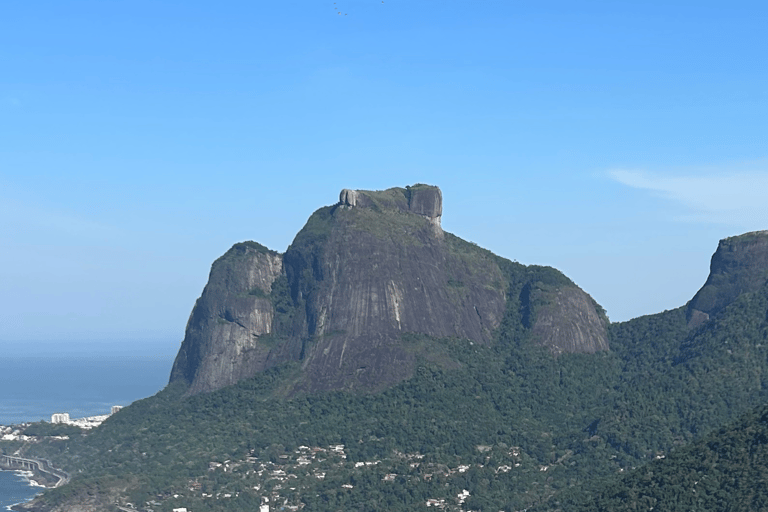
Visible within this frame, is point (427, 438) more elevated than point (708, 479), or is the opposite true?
point (427, 438)

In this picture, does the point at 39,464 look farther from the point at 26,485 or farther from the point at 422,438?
the point at 422,438

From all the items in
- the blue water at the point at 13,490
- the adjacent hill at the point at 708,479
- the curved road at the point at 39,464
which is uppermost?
the curved road at the point at 39,464

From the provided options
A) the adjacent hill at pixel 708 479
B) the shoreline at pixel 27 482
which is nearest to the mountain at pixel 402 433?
the shoreline at pixel 27 482

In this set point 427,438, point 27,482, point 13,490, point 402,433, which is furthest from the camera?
point 27,482

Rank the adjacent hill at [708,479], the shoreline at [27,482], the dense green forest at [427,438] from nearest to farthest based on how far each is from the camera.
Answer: the adjacent hill at [708,479] < the dense green forest at [427,438] < the shoreline at [27,482]

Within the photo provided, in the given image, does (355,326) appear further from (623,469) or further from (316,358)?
(623,469)

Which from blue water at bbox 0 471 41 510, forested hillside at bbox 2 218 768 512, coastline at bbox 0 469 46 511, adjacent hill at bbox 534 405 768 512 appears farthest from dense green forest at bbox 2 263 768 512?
adjacent hill at bbox 534 405 768 512

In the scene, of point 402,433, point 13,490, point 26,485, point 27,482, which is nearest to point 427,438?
point 402,433

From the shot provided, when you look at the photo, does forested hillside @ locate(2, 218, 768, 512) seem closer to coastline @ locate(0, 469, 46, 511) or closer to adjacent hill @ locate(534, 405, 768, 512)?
adjacent hill @ locate(534, 405, 768, 512)

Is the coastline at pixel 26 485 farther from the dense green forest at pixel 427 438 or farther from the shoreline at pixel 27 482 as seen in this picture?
the dense green forest at pixel 427 438
